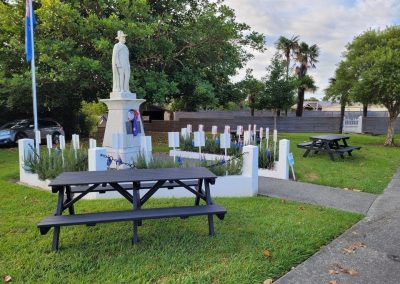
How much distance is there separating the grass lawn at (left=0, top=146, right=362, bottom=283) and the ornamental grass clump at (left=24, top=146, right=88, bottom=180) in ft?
4.74

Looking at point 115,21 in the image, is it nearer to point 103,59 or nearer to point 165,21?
point 103,59

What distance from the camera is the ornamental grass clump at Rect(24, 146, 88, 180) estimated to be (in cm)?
716

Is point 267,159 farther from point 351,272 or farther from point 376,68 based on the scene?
point 376,68

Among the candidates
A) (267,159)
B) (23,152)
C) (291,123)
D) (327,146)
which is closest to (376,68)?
(327,146)

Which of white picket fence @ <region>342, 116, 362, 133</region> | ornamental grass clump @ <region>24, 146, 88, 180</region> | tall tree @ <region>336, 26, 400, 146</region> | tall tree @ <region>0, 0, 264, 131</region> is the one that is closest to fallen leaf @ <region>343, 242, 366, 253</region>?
ornamental grass clump @ <region>24, 146, 88, 180</region>

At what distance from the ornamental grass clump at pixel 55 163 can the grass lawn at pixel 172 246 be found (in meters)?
1.44

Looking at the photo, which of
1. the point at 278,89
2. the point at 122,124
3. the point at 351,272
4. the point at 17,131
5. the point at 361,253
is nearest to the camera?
the point at 351,272

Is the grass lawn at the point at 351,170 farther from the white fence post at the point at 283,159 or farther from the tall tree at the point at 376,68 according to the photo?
the tall tree at the point at 376,68

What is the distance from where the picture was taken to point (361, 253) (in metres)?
4.01

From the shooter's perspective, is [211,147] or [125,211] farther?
[211,147]

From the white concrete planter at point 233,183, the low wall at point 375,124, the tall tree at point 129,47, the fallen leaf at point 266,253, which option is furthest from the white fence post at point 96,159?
the low wall at point 375,124

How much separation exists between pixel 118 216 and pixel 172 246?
732 mm

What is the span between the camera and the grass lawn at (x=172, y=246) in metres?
3.40

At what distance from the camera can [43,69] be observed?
13719mm
